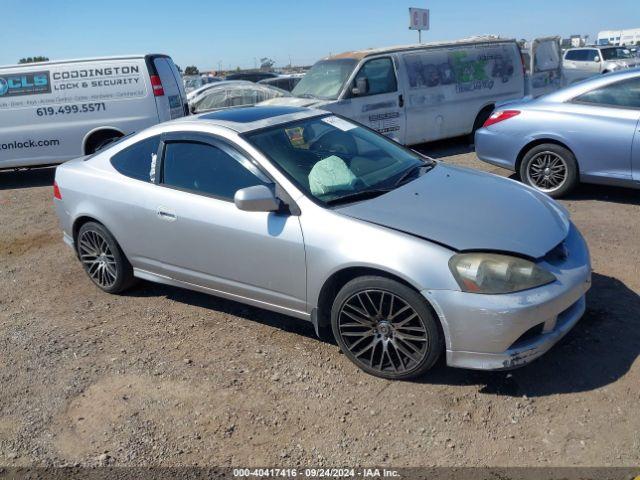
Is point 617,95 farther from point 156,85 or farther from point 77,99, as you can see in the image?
point 77,99

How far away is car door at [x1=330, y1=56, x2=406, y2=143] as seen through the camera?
29.9 ft

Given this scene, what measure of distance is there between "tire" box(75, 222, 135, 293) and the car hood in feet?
7.11

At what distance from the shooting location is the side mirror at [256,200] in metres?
3.49

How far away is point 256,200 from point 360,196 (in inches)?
26.1

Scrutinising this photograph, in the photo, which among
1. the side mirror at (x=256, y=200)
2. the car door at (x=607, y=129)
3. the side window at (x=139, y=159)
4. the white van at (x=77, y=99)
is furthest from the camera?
the white van at (x=77, y=99)

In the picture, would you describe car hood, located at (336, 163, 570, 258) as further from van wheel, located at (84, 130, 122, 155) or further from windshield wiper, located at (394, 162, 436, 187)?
van wheel, located at (84, 130, 122, 155)

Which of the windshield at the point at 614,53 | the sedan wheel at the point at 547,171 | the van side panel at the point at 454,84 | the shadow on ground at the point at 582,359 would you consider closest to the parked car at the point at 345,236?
the shadow on ground at the point at 582,359

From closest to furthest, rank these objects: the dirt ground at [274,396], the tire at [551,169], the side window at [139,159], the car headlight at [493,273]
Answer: the dirt ground at [274,396] < the car headlight at [493,273] < the side window at [139,159] < the tire at [551,169]

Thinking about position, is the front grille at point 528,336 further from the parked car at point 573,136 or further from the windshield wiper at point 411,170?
the parked car at point 573,136

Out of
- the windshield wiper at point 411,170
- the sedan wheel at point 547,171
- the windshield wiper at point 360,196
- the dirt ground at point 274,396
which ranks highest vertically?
the windshield wiper at point 411,170

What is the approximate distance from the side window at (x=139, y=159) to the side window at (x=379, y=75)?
17.8ft

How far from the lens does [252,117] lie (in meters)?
4.34

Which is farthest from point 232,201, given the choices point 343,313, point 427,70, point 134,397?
point 427,70

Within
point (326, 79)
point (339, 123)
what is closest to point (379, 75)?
point (326, 79)
